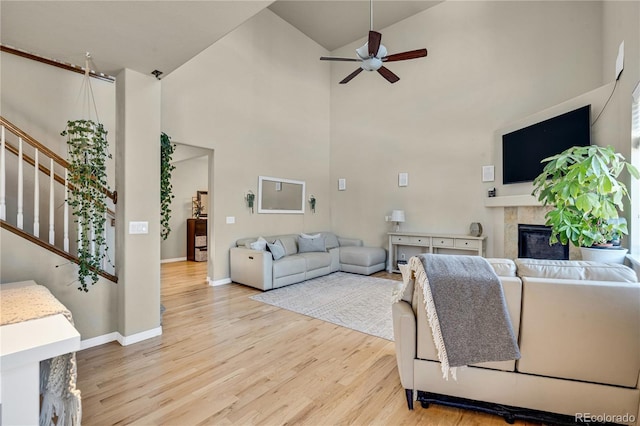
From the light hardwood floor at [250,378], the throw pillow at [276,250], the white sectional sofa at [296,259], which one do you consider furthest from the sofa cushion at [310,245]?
the light hardwood floor at [250,378]

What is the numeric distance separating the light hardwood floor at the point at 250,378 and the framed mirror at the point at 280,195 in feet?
8.95

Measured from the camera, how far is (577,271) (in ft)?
5.53

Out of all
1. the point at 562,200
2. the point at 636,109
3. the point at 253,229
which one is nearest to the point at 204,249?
the point at 253,229

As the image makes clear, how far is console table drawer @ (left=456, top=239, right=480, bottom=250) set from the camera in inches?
197

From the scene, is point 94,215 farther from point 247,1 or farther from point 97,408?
point 247,1

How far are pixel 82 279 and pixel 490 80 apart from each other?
6.46 meters

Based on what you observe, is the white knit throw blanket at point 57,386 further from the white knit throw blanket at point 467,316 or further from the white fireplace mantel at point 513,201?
the white fireplace mantel at point 513,201

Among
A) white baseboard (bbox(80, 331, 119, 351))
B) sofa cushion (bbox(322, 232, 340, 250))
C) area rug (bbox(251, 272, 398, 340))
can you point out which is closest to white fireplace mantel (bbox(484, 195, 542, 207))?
area rug (bbox(251, 272, 398, 340))

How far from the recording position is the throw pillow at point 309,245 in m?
5.55

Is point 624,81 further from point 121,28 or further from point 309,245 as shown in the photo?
point 309,245

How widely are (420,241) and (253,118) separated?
3976mm

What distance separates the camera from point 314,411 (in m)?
1.81

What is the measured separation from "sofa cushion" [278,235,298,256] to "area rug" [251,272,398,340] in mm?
642

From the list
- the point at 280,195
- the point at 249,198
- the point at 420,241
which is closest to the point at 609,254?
the point at 420,241
